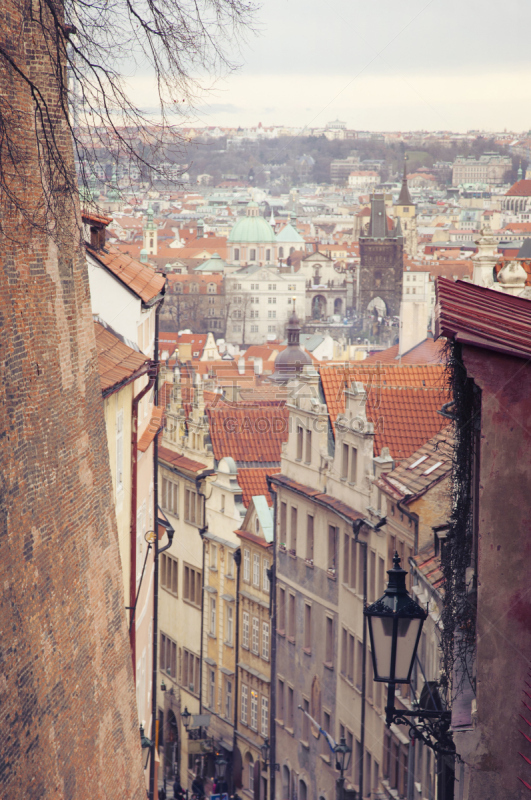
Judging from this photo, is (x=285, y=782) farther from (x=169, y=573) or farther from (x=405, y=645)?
(x=405, y=645)

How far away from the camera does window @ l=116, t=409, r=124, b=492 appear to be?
48.8 ft

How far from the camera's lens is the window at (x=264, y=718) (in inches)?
1203

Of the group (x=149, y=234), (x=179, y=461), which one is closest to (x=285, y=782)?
(x=179, y=461)

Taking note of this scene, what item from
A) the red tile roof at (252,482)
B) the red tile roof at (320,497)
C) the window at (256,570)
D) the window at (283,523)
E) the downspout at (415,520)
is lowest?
the window at (256,570)

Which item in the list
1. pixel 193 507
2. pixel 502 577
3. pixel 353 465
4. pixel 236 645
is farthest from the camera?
pixel 193 507

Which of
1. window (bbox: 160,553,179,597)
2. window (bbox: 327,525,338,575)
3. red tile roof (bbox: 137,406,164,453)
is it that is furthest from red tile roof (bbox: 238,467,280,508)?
red tile roof (bbox: 137,406,164,453)

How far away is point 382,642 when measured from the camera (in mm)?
7324

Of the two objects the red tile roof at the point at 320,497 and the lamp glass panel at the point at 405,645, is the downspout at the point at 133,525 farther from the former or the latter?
the lamp glass panel at the point at 405,645

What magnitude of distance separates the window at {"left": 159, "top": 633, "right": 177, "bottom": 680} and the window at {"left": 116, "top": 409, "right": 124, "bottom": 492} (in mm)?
22294

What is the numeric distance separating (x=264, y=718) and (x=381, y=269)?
137119mm

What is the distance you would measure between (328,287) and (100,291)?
158m

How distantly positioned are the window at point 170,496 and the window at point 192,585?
191cm

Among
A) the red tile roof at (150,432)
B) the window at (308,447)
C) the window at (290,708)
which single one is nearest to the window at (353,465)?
the window at (308,447)

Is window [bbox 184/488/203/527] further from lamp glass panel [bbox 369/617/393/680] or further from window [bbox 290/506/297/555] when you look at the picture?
lamp glass panel [bbox 369/617/393/680]
